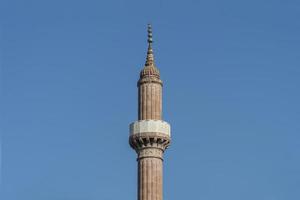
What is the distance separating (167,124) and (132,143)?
9.06ft

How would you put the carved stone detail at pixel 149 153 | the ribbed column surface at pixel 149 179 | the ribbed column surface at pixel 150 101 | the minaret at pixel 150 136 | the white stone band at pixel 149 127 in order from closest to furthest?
the ribbed column surface at pixel 149 179
the minaret at pixel 150 136
the carved stone detail at pixel 149 153
the white stone band at pixel 149 127
the ribbed column surface at pixel 150 101

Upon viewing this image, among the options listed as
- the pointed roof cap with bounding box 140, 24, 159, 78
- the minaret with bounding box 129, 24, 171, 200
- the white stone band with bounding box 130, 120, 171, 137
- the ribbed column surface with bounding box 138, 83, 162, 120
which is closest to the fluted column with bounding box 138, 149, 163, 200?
the minaret with bounding box 129, 24, 171, 200

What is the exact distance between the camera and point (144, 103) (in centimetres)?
6153

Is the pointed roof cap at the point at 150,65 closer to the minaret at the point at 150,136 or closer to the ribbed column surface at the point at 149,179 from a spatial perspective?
the minaret at the point at 150,136

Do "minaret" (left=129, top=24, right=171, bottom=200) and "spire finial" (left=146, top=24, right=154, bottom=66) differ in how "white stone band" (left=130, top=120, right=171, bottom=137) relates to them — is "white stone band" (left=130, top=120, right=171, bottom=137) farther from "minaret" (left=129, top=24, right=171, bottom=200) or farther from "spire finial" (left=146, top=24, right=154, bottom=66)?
"spire finial" (left=146, top=24, right=154, bottom=66)

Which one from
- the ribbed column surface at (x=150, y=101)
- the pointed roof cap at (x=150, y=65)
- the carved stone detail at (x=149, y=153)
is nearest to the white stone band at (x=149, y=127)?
the ribbed column surface at (x=150, y=101)

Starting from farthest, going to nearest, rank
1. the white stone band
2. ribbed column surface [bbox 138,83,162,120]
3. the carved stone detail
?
ribbed column surface [bbox 138,83,162,120] → the white stone band → the carved stone detail

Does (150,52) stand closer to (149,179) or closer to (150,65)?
(150,65)

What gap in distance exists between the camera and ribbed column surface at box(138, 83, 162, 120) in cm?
6138

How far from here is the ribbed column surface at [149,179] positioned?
58812mm

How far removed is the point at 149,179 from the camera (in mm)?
59156

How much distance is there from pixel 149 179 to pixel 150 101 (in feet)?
18.2

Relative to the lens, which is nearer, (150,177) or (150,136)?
(150,177)

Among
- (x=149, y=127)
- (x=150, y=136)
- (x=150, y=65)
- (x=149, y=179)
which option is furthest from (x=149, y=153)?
(x=150, y=65)
